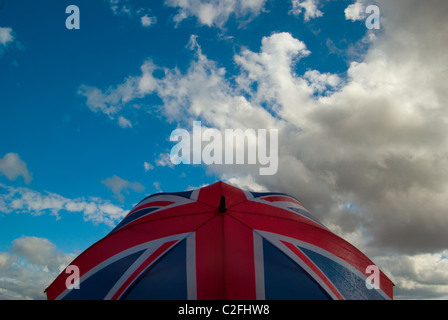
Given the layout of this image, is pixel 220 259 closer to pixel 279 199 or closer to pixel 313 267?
pixel 313 267

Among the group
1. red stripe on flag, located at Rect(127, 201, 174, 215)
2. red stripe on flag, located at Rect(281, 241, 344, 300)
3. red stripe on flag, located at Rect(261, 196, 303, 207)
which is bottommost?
red stripe on flag, located at Rect(281, 241, 344, 300)

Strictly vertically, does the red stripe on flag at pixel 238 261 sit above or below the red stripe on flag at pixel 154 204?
below

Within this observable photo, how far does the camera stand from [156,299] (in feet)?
11.8

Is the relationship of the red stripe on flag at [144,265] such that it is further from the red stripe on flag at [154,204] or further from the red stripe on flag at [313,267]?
the red stripe on flag at [313,267]

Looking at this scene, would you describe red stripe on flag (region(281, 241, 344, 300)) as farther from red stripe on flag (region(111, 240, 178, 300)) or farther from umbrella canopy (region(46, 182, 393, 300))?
red stripe on flag (region(111, 240, 178, 300))

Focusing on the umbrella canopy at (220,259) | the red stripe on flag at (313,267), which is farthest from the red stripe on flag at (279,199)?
the red stripe on flag at (313,267)

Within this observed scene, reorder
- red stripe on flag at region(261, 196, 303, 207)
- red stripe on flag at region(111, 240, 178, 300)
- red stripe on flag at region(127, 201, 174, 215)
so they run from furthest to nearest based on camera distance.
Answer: red stripe on flag at region(261, 196, 303, 207) < red stripe on flag at region(127, 201, 174, 215) < red stripe on flag at region(111, 240, 178, 300)

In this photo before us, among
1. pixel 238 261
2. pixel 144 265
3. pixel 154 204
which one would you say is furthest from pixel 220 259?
pixel 154 204

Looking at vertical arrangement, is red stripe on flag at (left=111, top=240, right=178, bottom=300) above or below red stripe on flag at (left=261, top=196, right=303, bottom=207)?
below

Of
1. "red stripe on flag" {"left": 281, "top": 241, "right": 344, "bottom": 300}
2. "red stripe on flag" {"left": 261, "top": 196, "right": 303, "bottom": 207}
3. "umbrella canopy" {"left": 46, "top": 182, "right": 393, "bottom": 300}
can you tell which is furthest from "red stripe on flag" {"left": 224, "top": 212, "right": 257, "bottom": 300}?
"red stripe on flag" {"left": 261, "top": 196, "right": 303, "bottom": 207}

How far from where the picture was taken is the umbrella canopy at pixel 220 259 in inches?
145

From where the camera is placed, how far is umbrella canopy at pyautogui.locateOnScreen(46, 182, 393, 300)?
12.1 feet
